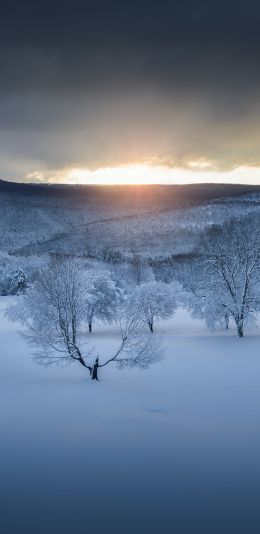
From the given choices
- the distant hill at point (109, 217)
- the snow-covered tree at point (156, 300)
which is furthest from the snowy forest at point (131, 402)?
the distant hill at point (109, 217)

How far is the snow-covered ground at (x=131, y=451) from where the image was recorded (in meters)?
9.12

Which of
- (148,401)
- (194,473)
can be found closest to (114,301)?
(148,401)

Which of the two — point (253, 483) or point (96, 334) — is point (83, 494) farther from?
point (96, 334)

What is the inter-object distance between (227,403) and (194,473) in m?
6.41

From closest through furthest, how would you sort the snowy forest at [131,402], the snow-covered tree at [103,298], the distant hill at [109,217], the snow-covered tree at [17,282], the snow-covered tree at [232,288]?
the snowy forest at [131,402] < the snow-covered tree at [232,288] < the snow-covered tree at [103,298] < the snow-covered tree at [17,282] < the distant hill at [109,217]

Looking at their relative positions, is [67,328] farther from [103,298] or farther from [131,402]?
[103,298]

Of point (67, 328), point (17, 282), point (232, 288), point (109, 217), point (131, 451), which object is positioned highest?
point (109, 217)

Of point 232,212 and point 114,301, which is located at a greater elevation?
point 232,212

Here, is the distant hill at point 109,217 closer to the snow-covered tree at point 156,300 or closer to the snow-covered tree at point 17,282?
the snow-covered tree at point 17,282

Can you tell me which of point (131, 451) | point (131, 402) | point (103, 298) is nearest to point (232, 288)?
point (103, 298)

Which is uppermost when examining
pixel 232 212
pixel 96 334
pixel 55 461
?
pixel 232 212

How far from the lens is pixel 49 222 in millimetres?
158375

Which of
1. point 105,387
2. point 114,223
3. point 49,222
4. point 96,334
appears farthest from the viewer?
point 49,222

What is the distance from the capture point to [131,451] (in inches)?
487
